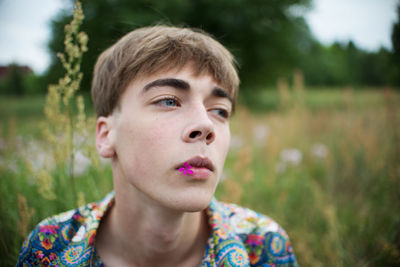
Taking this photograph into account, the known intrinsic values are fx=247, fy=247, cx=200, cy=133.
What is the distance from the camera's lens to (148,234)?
4.70 ft

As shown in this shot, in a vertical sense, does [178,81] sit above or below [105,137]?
above

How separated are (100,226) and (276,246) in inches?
45.9

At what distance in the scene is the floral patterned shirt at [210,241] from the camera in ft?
4.58

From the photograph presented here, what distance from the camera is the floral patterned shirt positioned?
1395 mm

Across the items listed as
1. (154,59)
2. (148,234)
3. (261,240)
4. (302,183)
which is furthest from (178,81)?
(302,183)

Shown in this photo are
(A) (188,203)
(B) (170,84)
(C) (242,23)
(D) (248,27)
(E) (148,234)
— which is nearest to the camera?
(A) (188,203)

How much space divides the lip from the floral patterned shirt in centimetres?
54

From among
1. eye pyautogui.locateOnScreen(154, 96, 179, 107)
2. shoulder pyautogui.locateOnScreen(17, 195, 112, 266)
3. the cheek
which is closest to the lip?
the cheek

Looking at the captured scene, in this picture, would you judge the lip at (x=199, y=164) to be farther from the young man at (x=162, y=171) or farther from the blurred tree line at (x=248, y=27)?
the blurred tree line at (x=248, y=27)

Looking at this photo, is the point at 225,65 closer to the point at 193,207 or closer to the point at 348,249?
the point at 193,207

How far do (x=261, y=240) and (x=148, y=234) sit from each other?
0.73 m

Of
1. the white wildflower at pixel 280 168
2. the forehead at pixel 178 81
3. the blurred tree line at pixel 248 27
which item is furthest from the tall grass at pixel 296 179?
the blurred tree line at pixel 248 27

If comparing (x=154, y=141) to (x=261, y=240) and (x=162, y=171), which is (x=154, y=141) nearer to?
(x=162, y=171)

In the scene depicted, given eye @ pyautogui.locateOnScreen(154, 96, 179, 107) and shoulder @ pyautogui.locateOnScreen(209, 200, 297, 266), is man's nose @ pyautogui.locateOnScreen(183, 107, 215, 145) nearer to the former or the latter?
eye @ pyautogui.locateOnScreen(154, 96, 179, 107)
